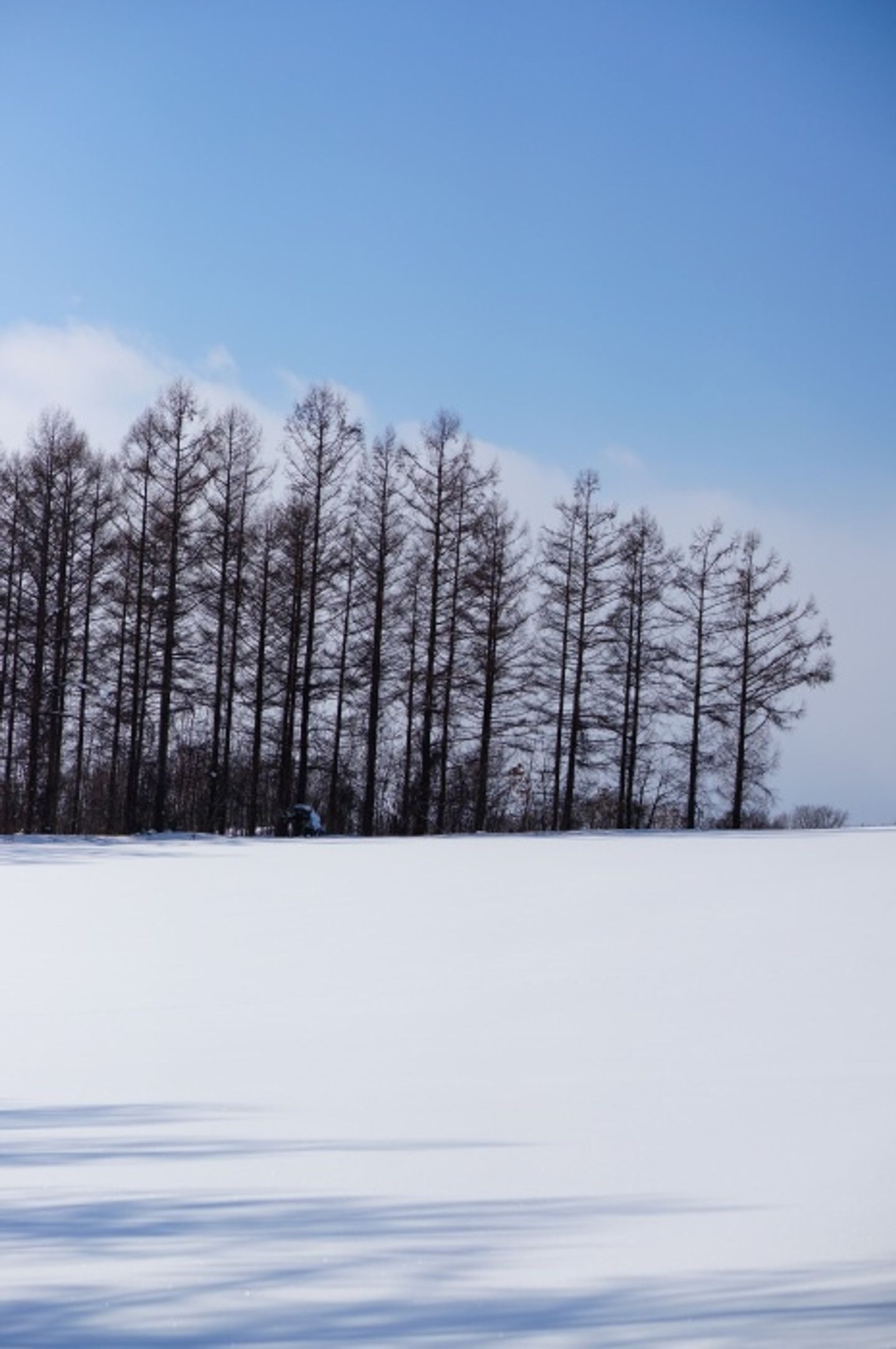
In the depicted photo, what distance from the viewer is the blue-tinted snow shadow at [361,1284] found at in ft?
8.03

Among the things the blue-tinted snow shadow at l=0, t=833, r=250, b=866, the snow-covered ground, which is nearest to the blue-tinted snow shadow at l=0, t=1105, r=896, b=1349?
the snow-covered ground

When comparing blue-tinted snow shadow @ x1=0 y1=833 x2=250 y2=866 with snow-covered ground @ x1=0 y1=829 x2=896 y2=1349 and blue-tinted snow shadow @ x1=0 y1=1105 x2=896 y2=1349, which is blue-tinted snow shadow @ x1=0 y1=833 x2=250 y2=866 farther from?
blue-tinted snow shadow @ x1=0 y1=1105 x2=896 y2=1349

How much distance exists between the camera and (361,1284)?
8.73ft

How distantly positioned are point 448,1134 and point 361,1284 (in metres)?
1.05

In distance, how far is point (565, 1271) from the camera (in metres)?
2.74

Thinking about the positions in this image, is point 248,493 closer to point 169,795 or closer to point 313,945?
point 169,795

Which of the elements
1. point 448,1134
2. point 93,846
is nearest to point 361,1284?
point 448,1134

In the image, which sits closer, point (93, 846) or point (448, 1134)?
point (448, 1134)

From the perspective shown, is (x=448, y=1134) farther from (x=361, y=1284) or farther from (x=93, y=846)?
(x=93, y=846)

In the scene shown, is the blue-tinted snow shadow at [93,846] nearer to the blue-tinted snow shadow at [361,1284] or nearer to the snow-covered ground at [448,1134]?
the snow-covered ground at [448,1134]

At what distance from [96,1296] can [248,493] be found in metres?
21.6

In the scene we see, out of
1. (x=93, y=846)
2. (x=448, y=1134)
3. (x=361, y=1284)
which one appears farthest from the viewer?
(x=93, y=846)

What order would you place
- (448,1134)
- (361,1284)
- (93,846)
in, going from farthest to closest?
(93,846) < (448,1134) < (361,1284)

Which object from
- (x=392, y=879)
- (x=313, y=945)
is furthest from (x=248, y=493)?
(x=313, y=945)
